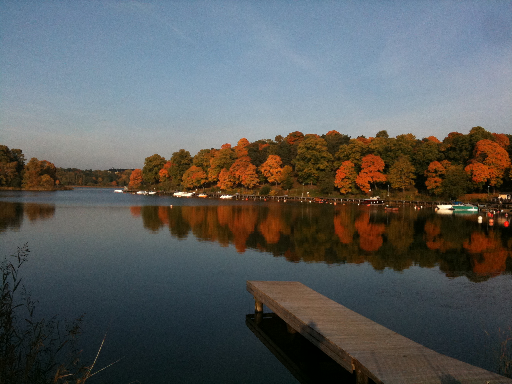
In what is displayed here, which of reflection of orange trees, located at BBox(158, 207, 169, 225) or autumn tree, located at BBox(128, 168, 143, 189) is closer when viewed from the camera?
reflection of orange trees, located at BBox(158, 207, 169, 225)

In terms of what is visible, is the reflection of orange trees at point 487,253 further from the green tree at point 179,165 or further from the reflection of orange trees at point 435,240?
the green tree at point 179,165

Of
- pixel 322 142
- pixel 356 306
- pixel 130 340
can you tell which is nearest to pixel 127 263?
pixel 130 340

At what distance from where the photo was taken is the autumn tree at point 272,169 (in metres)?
91.8

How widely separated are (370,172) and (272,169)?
25.2 meters

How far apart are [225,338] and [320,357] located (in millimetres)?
2679

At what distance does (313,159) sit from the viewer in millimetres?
85625

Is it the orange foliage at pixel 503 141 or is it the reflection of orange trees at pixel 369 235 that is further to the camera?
the orange foliage at pixel 503 141

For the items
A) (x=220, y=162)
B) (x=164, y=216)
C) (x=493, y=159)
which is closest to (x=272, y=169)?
(x=220, y=162)

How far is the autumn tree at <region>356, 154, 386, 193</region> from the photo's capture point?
74.4 meters

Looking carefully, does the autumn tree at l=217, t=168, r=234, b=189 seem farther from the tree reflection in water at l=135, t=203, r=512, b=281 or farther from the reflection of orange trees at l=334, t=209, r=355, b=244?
the reflection of orange trees at l=334, t=209, r=355, b=244

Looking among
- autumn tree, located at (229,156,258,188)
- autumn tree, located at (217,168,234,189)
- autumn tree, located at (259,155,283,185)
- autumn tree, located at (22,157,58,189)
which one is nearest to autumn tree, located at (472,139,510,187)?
autumn tree, located at (259,155,283,185)

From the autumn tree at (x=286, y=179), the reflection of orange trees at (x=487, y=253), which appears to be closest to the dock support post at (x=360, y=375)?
the reflection of orange trees at (x=487, y=253)

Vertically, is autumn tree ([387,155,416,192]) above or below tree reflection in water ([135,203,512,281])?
above

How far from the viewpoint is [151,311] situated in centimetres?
1280
